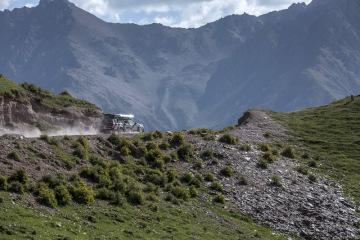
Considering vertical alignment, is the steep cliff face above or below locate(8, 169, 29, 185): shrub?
above

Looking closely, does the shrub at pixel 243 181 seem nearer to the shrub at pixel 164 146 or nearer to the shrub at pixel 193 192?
the shrub at pixel 193 192

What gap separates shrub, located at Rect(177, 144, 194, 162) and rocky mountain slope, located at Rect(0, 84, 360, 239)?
Result: 11 cm

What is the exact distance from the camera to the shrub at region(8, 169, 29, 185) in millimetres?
38062

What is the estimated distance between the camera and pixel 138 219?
40.3 metres

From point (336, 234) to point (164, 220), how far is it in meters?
16.8

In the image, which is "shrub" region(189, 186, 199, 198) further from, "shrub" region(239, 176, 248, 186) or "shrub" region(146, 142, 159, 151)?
"shrub" region(146, 142, 159, 151)

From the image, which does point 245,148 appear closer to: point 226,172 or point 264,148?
point 264,148

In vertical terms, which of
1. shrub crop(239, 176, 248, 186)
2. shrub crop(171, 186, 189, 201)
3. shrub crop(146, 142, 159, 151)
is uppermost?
shrub crop(146, 142, 159, 151)

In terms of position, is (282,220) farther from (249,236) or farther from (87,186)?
(87,186)

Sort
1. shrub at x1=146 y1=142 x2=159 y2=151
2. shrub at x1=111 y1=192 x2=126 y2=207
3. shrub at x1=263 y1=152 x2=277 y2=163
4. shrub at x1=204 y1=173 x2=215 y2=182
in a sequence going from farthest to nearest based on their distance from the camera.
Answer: shrub at x1=263 y1=152 x2=277 y2=163 < shrub at x1=146 y1=142 x2=159 y2=151 < shrub at x1=204 y1=173 x2=215 y2=182 < shrub at x1=111 y1=192 x2=126 y2=207

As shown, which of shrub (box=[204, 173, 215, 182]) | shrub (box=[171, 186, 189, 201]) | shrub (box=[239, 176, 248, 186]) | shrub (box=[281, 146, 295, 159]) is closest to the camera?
shrub (box=[171, 186, 189, 201])

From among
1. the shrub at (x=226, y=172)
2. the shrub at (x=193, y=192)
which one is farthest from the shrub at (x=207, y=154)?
the shrub at (x=193, y=192)

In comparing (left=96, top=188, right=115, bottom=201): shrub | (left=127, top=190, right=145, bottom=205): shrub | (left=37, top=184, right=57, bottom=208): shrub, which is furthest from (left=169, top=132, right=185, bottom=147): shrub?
(left=37, top=184, right=57, bottom=208): shrub

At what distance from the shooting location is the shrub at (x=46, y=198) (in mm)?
37000
